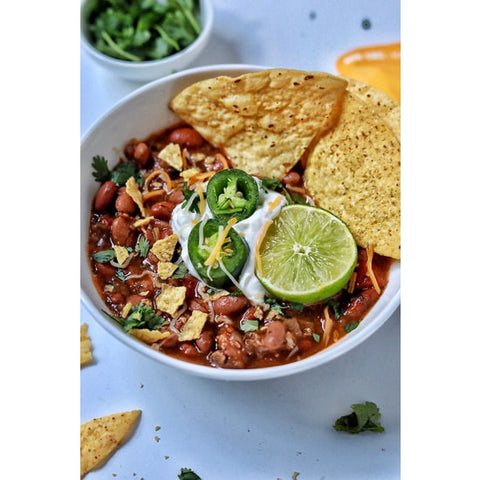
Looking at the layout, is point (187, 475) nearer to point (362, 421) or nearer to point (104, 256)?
point (362, 421)

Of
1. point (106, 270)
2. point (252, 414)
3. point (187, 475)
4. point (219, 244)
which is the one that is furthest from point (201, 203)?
point (187, 475)

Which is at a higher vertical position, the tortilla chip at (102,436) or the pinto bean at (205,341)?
the pinto bean at (205,341)

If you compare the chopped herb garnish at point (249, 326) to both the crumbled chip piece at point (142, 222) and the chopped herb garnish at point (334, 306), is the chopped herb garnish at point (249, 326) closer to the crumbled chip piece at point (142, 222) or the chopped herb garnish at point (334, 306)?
the chopped herb garnish at point (334, 306)

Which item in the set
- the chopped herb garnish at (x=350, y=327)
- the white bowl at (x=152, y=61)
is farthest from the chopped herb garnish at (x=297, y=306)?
the white bowl at (x=152, y=61)

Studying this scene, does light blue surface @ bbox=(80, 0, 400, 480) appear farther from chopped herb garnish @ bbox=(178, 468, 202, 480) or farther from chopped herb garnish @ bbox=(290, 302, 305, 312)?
chopped herb garnish @ bbox=(290, 302, 305, 312)

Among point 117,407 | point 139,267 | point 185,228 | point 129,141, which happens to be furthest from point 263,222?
point 117,407
